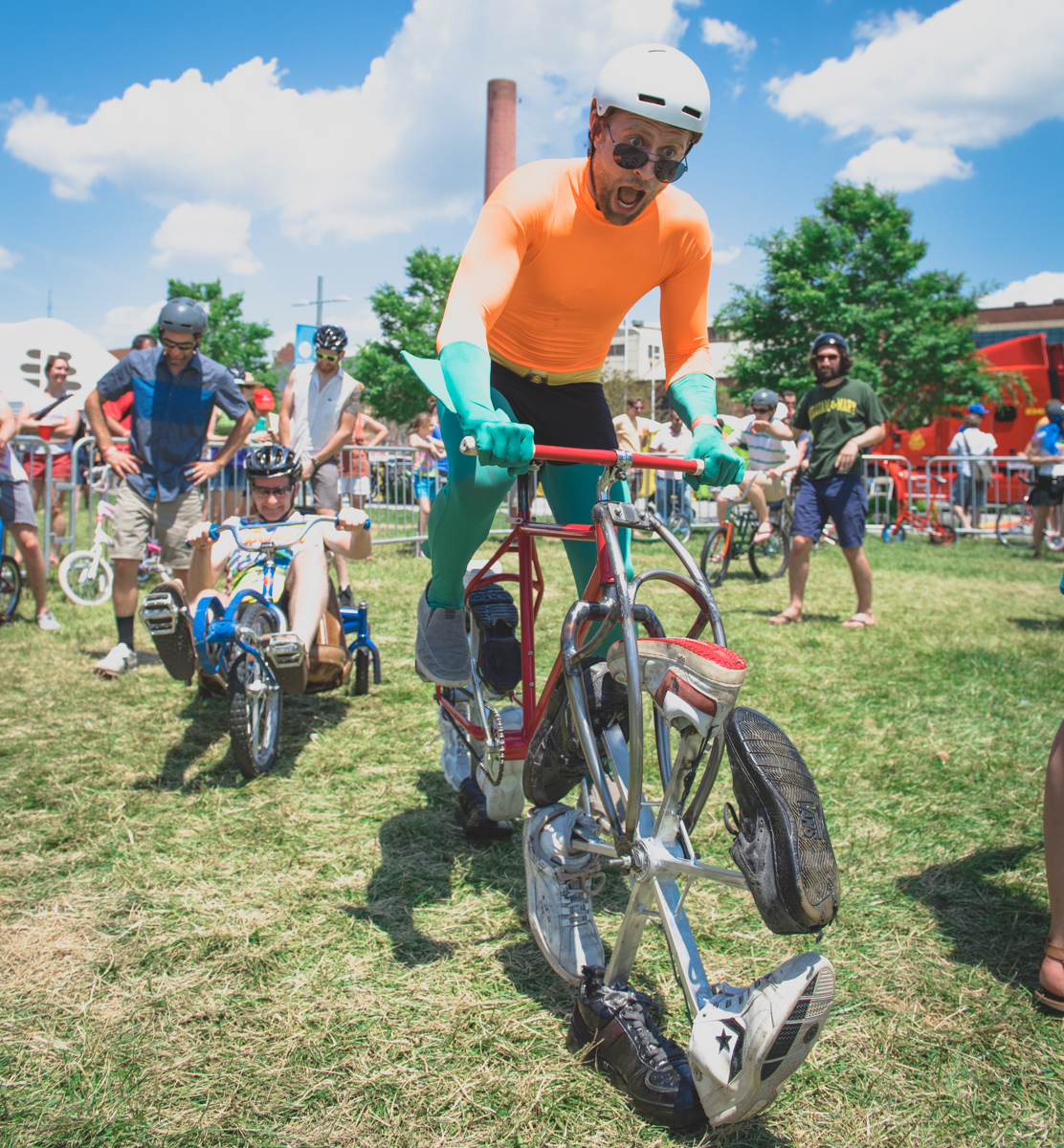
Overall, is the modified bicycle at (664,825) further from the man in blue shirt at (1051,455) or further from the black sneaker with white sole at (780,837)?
the man in blue shirt at (1051,455)

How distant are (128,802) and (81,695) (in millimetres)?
1854

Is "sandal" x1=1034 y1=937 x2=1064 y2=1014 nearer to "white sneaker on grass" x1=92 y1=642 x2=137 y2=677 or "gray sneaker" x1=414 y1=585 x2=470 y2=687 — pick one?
"gray sneaker" x1=414 y1=585 x2=470 y2=687

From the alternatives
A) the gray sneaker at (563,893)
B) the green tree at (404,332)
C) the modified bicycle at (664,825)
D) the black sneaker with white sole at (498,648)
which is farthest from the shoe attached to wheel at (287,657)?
the green tree at (404,332)

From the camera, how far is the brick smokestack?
11.5m

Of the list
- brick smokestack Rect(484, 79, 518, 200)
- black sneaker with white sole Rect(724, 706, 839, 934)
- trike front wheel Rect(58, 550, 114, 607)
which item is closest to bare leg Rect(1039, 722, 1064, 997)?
black sneaker with white sole Rect(724, 706, 839, 934)

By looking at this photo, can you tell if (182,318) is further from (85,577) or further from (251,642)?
(85,577)

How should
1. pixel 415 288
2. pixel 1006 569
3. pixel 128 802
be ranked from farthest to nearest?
pixel 415 288
pixel 1006 569
pixel 128 802

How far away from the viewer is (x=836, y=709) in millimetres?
5023

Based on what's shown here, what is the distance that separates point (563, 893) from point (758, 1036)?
0.72 metres

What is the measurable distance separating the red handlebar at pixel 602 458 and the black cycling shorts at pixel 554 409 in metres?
0.70

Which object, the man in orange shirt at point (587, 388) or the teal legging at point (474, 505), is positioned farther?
the teal legging at point (474, 505)

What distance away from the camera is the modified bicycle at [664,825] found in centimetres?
164

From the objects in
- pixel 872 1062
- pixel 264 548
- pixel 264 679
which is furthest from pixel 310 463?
pixel 872 1062

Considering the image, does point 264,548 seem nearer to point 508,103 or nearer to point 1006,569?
point 508,103
